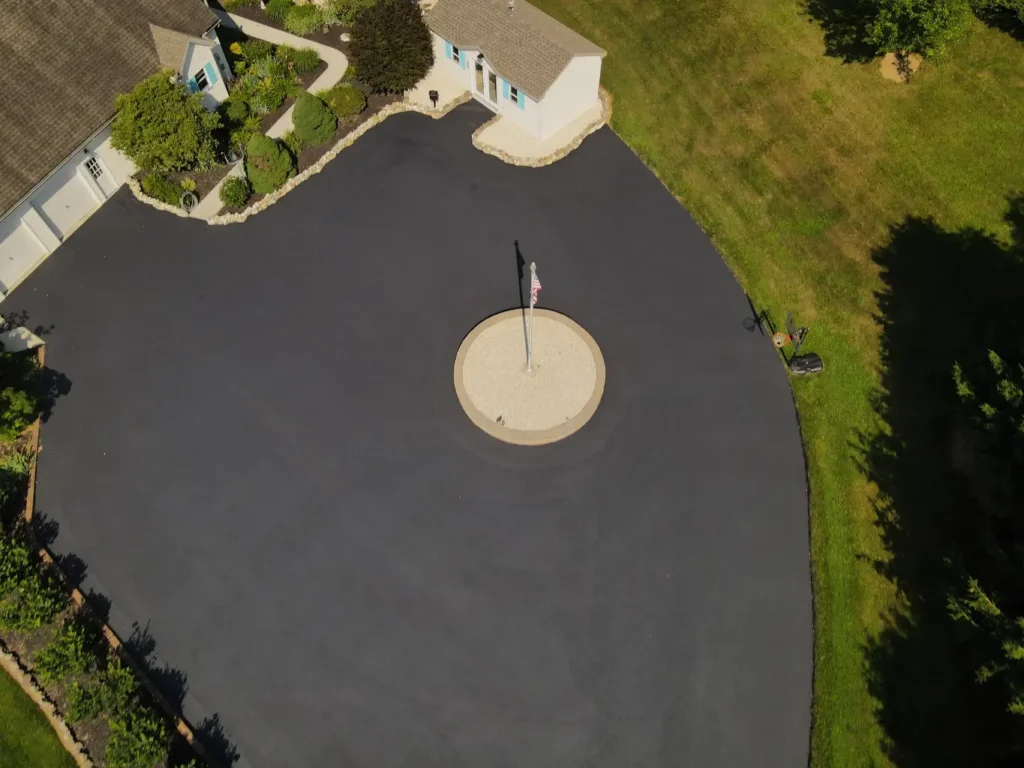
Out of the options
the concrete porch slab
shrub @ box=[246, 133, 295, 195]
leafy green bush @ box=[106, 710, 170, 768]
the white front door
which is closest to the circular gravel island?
the concrete porch slab

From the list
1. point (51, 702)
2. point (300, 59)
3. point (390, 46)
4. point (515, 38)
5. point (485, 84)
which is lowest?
point (51, 702)

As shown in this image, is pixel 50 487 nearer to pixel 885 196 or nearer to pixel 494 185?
pixel 494 185

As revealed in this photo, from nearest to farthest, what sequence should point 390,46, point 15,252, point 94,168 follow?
point 15,252, point 94,168, point 390,46

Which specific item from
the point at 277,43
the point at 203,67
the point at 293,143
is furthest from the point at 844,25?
the point at 203,67

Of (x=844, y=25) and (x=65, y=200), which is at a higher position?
(x=65, y=200)

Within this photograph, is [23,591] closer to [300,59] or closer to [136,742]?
[136,742]

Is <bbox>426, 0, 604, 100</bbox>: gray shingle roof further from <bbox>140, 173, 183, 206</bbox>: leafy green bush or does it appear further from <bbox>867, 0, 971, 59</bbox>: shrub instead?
<bbox>140, 173, 183, 206</bbox>: leafy green bush

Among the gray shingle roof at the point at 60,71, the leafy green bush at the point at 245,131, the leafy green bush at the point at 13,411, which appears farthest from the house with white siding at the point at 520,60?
the leafy green bush at the point at 13,411

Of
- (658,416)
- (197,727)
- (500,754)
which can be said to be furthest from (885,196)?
(197,727)
